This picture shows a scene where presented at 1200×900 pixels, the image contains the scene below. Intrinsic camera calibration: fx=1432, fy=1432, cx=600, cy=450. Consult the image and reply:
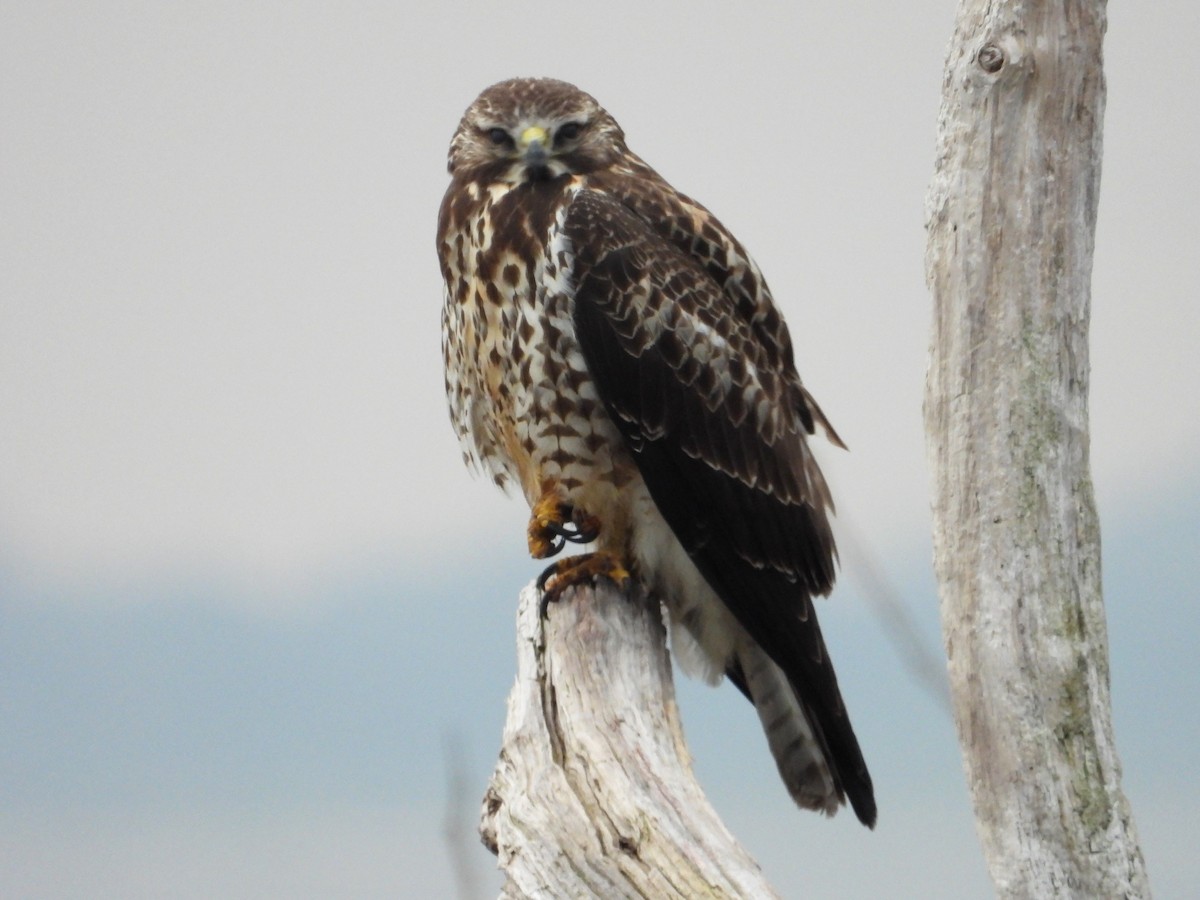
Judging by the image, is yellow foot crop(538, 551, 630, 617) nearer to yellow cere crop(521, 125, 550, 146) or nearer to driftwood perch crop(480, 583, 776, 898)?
driftwood perch crop(480, 583, 776, 898)

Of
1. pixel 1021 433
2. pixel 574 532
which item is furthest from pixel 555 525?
pixel 1021 433

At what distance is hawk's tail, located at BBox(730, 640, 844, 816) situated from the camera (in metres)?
3.42

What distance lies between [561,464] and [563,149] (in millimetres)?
817

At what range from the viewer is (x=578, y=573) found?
330 centimetres

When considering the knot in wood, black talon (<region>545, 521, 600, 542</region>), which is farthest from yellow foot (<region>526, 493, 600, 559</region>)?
the knot in wood

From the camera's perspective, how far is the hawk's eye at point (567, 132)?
11.7ft

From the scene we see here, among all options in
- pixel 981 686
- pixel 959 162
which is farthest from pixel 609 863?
pixel 959 162

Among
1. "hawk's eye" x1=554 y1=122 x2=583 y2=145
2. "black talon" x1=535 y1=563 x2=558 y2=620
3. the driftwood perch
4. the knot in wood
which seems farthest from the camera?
"hawk's eye" x1=554 y1=122 x2=583 y2=145

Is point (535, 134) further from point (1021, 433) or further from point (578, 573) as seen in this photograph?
point (1021, 433)

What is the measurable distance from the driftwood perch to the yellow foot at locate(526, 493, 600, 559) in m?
0.37

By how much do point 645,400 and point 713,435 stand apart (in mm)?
216

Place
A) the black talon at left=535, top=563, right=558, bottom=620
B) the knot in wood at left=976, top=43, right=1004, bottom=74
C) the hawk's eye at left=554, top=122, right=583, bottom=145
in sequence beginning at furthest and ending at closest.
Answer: the hawk's eye at left=554, top=122, right=583, bottom=145 < the black talon at left=535, top=563, right=558, bottom=620 < the knot in wood at left=976, top=43, right=1004, bottom=74

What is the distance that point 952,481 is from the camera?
2.62m

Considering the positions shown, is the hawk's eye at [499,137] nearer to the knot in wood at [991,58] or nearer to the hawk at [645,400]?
the hawk at [645,400]
